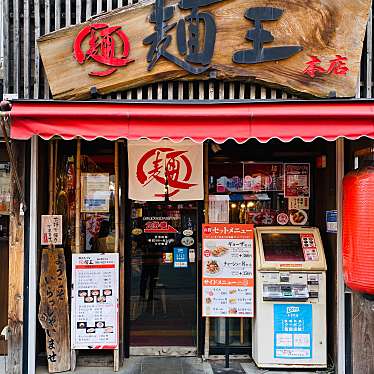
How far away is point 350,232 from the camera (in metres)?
5.13

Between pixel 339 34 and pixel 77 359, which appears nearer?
pixel 339 34

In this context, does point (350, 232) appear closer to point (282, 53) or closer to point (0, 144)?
point (282, 53)

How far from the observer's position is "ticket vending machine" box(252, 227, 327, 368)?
638 centimetres

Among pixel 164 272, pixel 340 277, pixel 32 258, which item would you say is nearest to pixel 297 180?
pixel 340 277

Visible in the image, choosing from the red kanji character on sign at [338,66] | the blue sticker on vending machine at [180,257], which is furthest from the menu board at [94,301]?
the red kanji character on sign at [338,66]

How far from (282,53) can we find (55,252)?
3.75 meters

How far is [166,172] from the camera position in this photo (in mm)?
6574

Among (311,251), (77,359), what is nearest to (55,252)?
(77,359)

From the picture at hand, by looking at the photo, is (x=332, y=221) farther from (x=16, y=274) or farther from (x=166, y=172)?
(x=16, y=274)

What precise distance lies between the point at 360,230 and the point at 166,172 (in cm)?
265

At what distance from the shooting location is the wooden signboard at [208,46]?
5.47 metres

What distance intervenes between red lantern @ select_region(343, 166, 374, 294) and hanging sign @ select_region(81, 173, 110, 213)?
127 inches

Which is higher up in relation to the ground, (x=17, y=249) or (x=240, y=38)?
(x=240, y=38)

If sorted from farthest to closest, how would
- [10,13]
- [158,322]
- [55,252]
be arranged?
[158,322], [55,252], [10,13]
